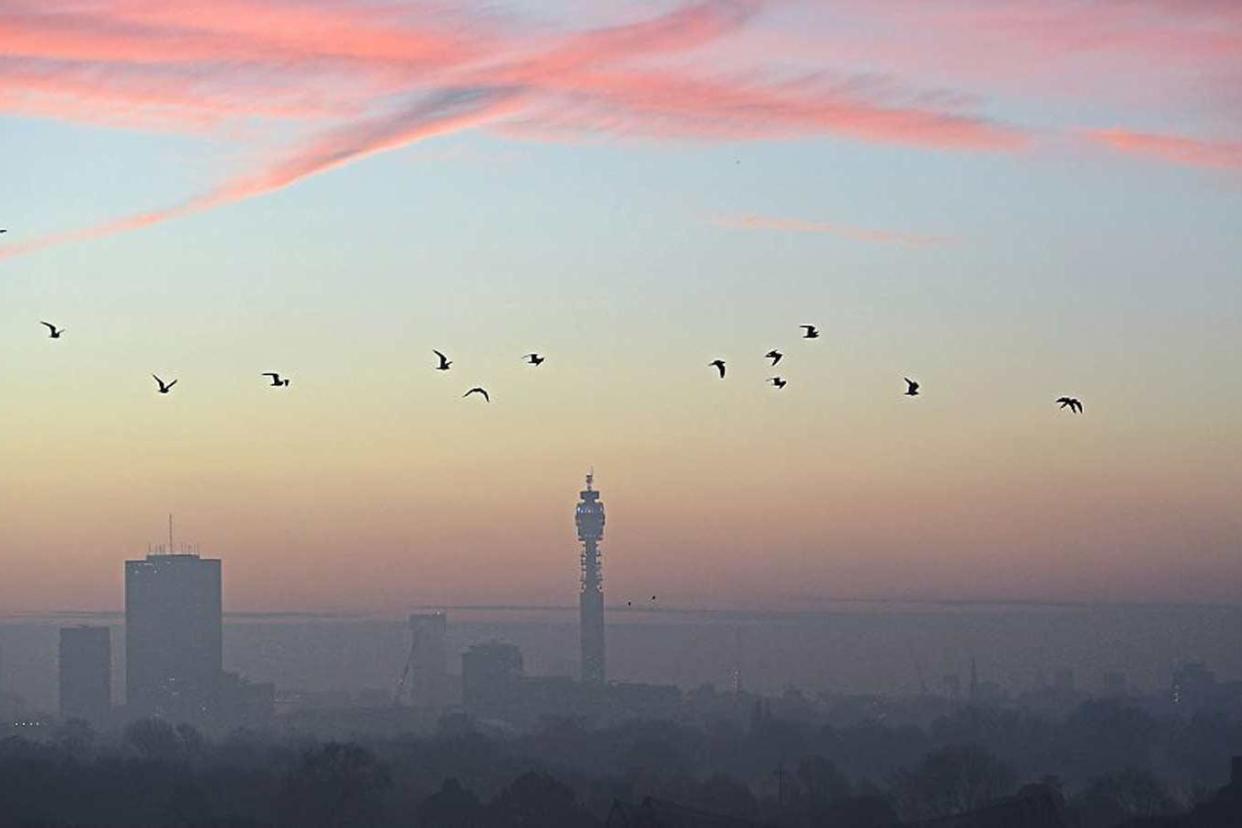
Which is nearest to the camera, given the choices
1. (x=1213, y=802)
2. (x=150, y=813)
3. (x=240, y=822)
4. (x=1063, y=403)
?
(x=1063, y=403)

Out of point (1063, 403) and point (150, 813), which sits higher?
point (1063, 403)

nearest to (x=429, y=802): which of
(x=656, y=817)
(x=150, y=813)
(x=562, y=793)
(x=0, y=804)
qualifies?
(x=562, y=793)

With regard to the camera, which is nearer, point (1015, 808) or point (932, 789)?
point (1015, 808)

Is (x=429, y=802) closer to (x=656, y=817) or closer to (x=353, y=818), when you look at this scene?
(x=353, y=818)

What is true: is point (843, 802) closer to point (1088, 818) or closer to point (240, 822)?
point (1088, 818)

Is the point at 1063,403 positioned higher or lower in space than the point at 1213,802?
higher

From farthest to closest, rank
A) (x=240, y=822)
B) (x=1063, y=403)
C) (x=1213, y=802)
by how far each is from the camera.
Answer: (x=240, y=822), (x=1213, y=802), (x=1063, y=403)

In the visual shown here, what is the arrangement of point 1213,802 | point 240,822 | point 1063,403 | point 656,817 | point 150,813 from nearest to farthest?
point 1063,403 → point 656,817 → point 1213,802 → point 240,822 → point 150,813

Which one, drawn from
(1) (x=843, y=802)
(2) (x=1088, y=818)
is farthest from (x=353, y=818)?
(2) (x=1088, y=818)

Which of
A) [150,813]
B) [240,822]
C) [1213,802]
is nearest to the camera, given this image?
[1213,802]
